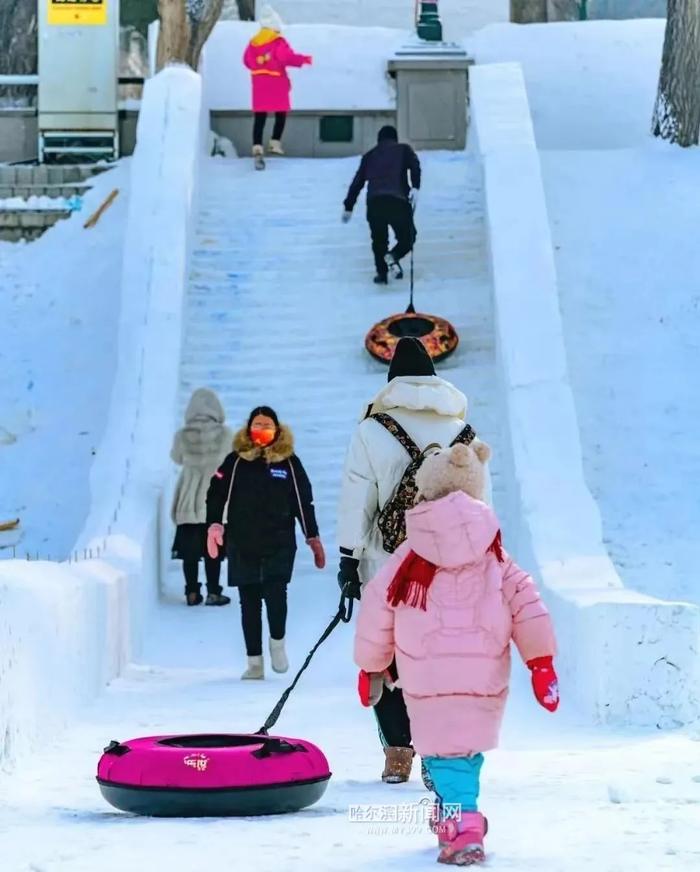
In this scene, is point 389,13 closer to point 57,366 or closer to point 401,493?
point 57,366

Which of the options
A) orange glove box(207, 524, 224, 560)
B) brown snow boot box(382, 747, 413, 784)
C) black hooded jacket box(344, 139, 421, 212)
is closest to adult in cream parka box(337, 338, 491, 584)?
brown snow boot box(382, 747, 413, 784)

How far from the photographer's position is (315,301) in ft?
49.5

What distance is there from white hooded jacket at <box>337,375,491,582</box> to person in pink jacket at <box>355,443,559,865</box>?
4.76 ft

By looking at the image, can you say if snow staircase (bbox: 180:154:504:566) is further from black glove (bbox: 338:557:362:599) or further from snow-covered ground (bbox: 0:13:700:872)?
black glove (bbox: 338:557:362:599)

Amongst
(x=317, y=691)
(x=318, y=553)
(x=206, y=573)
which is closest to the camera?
(x=317, y=691)

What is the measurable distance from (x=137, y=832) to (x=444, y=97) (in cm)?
1678

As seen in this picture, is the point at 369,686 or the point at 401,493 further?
the point at 401,493

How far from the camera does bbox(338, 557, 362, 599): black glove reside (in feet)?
21.7

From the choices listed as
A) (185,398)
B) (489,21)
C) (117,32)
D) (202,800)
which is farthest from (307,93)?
(202,800)

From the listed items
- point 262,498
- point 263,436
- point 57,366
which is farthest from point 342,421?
point 262,498

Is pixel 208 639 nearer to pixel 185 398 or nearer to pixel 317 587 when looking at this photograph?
pixel 317 587

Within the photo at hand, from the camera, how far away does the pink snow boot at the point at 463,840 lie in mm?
4852

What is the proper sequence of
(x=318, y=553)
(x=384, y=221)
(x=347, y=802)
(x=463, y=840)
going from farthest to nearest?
(x=384, y=221), (x=318, y=553), (x=347, y=802), (x=463, y=840)

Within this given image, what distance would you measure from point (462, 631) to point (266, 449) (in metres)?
4.36
